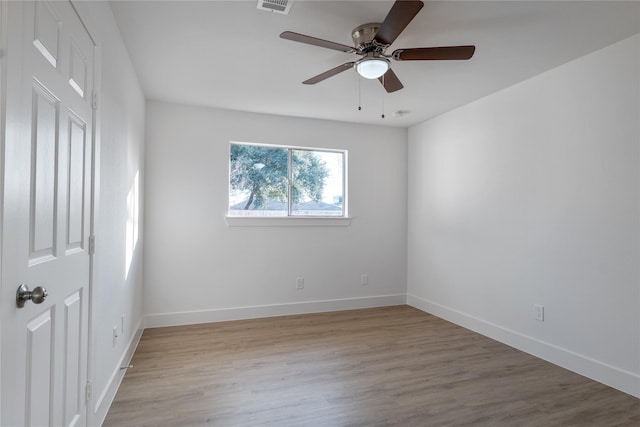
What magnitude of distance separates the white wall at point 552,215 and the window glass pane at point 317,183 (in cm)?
125

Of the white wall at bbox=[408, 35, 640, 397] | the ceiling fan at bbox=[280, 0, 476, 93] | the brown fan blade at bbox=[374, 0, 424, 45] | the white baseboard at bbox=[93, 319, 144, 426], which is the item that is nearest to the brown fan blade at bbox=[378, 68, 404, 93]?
the ceiling fan at bbox=[280, 0, 476, 93]

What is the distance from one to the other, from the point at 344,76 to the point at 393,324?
8.66 feet

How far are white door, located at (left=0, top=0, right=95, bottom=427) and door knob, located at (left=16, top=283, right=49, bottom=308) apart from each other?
2 centimetres

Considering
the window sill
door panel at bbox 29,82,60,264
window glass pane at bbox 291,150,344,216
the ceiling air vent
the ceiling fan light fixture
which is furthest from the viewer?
window glass pane at bbox 291,150,344,216

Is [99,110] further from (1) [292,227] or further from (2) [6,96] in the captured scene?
(1) [292,227]

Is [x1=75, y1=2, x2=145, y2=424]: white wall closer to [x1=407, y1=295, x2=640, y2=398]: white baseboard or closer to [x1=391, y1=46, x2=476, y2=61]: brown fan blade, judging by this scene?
[x1=391, y1=46, x2=476, y2=61]: brown fan blade

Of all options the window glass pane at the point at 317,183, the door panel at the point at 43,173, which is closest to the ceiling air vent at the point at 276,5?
the door panel at the point at 43,173

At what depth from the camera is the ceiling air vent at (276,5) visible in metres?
1.93

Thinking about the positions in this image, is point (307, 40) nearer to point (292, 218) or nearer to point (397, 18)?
point (397, 18)

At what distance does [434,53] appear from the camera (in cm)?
211

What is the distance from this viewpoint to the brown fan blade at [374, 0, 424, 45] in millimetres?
1612

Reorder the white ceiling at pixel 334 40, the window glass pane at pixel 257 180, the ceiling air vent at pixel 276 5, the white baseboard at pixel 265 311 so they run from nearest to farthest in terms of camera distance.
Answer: the ceiling air vent at pixel 276 5 < the white ceiling at pixel 334 40 < the white baseboard at pixel 265 311 < the window glass pane at pixel 257 180

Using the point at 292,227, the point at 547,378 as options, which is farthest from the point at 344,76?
the point at 547,378

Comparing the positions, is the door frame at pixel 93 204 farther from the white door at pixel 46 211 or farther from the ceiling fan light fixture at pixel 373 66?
the ceiling fan light fixture at pixel 373 66
